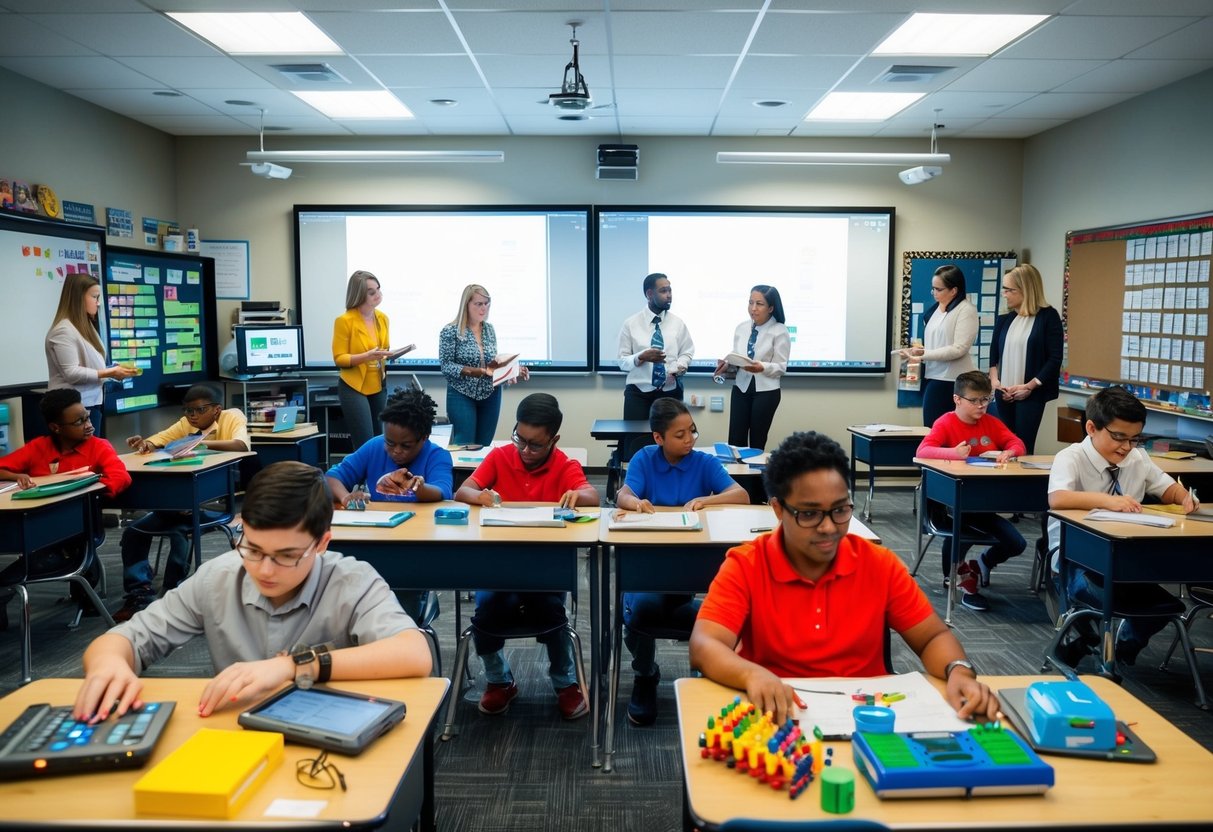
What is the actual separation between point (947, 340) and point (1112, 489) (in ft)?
9.36

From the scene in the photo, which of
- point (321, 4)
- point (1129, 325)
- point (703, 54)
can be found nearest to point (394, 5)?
point (321, 4)

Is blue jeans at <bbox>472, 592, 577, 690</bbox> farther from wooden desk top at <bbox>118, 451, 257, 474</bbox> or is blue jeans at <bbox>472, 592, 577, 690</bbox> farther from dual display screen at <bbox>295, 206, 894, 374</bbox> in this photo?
dual display screen at <bbox>295, 206, 894, 374</bbox>

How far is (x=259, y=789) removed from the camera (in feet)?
4.24

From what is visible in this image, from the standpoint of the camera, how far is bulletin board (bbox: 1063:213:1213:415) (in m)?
5.21

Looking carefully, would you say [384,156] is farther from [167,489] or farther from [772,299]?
[167,489]

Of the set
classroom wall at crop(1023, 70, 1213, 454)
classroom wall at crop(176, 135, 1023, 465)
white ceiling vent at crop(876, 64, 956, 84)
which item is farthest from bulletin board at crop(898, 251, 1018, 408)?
white ceiling vent at crop(876, 64, 956, 84)

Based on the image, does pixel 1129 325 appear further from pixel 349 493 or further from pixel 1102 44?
pixel 349 493

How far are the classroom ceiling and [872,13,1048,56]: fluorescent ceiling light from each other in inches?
4.0

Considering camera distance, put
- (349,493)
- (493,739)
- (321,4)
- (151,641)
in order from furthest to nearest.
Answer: (321,4) → (349,493) → (493,739) → (151,641)

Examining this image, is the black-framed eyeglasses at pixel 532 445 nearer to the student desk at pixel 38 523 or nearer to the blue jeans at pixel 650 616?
the blue jeans at pixel 650 616

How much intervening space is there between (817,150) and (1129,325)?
9.16ft

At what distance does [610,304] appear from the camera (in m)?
7.39

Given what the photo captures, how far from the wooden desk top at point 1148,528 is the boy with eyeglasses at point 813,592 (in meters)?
1.42

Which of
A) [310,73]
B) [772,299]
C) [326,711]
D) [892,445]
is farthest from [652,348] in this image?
[326,711]
